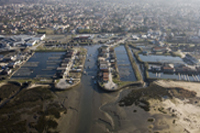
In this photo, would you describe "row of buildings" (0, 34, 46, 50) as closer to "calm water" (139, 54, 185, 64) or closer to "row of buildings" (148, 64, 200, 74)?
"calm water" (139, 54, 185, 64)

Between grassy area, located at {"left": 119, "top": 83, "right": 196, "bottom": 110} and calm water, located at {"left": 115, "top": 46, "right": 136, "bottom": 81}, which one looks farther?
calm water, located at {"left": 115, "top": 46, "right": 136, "bottom": 81}

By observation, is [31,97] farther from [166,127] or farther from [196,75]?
[196,75]

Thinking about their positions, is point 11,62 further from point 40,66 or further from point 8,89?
point 8,89

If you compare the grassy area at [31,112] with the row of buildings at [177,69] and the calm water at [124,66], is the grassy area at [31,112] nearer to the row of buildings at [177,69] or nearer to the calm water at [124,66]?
the calm water at [124,66]

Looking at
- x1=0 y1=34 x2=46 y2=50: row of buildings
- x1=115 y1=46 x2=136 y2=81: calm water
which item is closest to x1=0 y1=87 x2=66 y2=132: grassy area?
x1=115 y1=46 x2=136 y2=81: calm water

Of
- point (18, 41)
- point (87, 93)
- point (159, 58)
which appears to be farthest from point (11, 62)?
point (159, 58)
